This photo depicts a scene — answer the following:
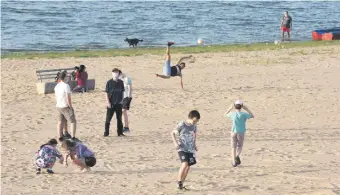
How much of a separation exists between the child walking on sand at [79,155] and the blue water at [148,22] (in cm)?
2750

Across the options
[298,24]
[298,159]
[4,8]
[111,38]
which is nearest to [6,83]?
[298,159]

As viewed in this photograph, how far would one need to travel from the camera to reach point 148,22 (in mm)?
57094

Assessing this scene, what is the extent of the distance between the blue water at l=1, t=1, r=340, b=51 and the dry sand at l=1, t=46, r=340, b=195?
49.3 feet

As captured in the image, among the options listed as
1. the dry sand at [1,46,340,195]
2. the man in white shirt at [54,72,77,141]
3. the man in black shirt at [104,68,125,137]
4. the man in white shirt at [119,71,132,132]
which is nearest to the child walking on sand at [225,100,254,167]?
the dry sand at [1,46,340,195]

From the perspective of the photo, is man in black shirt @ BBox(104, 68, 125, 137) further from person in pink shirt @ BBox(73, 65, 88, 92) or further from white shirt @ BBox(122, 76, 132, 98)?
person in pink shirt @ BBox(73, 65, 88, 92)

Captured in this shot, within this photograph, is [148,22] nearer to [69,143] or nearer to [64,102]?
[64,102]

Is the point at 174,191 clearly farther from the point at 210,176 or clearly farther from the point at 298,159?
the point at 298,159

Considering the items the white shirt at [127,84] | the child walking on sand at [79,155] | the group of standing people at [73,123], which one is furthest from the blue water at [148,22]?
the child walking on sand at [79,155]

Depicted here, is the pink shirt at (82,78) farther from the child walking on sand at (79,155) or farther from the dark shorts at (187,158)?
the dark shorts at (187,158)

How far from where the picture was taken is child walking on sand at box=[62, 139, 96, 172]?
46.1 feet

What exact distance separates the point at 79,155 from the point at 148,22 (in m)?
43.4

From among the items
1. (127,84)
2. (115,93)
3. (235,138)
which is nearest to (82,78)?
(127,84)

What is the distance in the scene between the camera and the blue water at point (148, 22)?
4569cm

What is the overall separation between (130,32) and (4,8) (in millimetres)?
20173
